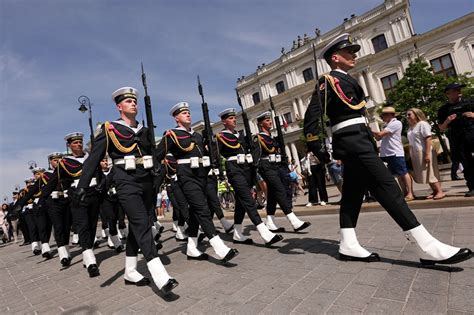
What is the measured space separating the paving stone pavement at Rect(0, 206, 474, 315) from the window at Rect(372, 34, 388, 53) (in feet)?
A: 102

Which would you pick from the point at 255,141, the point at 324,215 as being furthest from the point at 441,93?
the point at 255,141

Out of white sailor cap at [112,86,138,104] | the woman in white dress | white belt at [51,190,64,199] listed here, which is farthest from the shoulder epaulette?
white belt at [51,190,64,199]

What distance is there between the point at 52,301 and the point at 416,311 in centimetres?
373

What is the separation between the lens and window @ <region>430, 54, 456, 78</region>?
90.5 feet

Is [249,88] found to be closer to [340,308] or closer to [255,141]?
[255,141]

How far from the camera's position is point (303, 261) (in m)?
3.51

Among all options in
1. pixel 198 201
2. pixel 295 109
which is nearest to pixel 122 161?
pixel 198 201

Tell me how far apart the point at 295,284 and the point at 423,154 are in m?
4.23

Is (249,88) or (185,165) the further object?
(249,88)

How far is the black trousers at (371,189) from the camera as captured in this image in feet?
9.51

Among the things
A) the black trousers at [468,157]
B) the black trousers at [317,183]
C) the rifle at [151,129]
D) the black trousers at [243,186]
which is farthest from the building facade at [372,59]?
the rifle at [151,129]

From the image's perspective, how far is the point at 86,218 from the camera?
516 centimetres

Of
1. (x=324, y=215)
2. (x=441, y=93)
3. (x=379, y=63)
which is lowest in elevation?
(x=324, y=215)

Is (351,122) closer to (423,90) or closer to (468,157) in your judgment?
(468,157)
